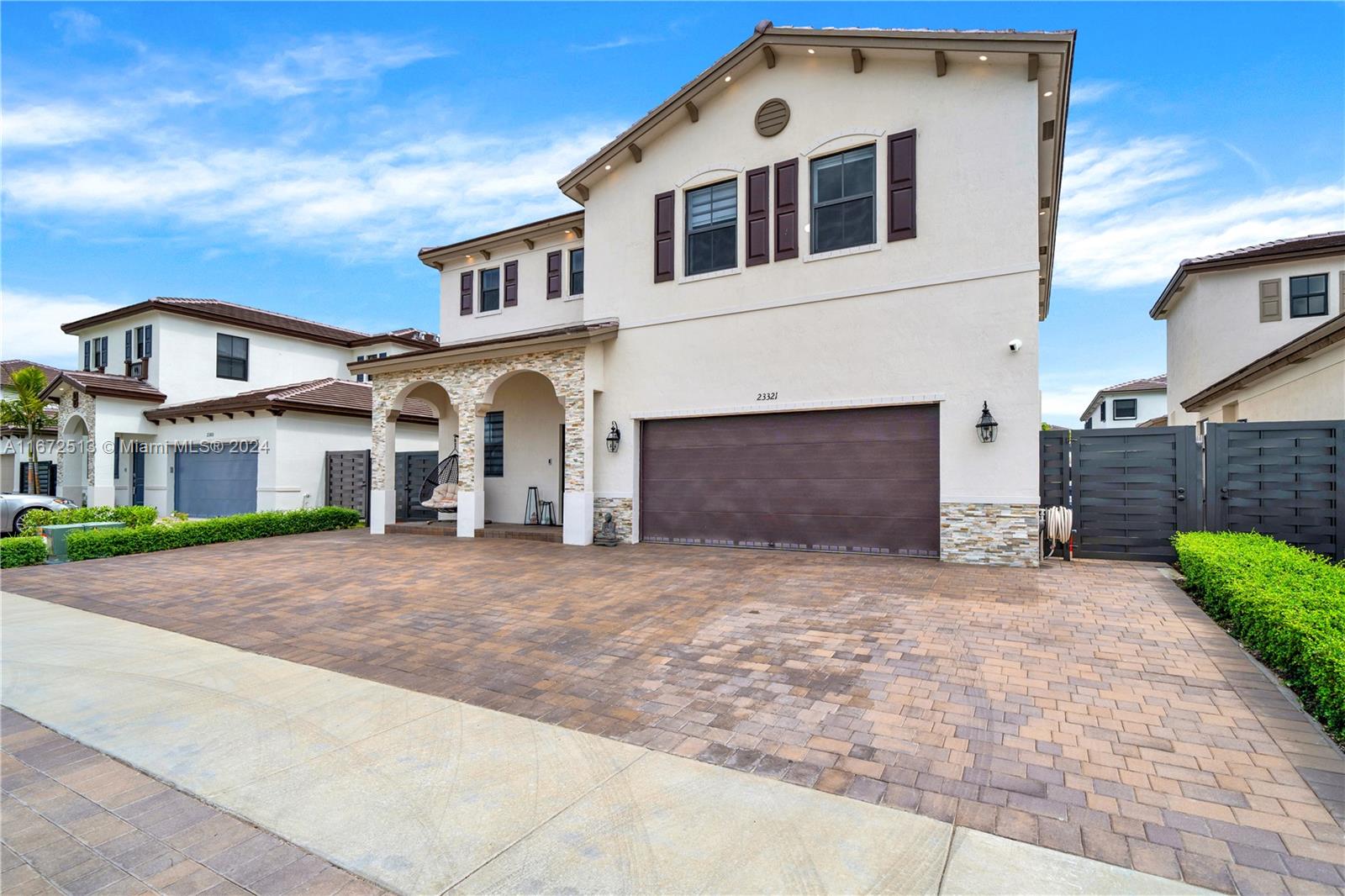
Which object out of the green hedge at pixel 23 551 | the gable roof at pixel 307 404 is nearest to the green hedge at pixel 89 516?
the green hedge at pixel 23 551

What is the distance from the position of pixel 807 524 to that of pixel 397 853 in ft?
30.2

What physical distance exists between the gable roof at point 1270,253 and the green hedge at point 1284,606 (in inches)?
531

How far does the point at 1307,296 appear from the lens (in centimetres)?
1662

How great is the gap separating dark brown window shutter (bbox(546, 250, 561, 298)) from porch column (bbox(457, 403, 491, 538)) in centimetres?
338

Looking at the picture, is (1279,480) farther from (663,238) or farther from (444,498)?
(444,498)

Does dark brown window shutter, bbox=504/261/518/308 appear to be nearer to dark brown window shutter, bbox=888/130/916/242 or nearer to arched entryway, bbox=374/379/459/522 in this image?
arched entryway, bbox=374/379/459/522

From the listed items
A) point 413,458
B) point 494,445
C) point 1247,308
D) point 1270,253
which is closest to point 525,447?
point 494,445

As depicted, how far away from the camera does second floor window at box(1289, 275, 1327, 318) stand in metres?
16.5

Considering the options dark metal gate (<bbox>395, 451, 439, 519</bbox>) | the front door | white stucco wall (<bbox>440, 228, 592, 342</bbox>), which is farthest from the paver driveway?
the front door

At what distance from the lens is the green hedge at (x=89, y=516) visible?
14.6 metres

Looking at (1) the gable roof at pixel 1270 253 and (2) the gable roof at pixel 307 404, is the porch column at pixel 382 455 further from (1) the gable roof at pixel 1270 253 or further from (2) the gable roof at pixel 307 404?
(1) the gable roof at pixel 1270 253

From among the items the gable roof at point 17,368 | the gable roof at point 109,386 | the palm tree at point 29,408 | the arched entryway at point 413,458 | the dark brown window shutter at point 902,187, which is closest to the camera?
the dark brown window shutter at point 902,187

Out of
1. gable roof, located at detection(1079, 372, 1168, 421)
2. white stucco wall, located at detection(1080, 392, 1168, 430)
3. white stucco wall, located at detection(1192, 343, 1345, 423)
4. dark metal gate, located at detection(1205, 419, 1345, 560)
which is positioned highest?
gable roof, located at detection(1079, 372, 1168, 421)

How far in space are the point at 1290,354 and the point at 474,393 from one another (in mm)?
16044
